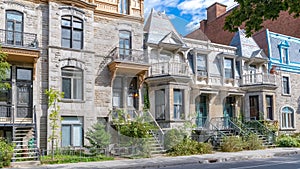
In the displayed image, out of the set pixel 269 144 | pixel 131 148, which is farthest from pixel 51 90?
pixel 269 144

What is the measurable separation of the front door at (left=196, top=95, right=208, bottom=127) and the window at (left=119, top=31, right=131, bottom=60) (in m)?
7.20

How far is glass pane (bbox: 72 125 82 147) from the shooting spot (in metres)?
21.6

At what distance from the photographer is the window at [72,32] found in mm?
22172

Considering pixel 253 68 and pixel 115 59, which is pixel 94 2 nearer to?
pixel 115 59

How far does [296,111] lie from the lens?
33.1 m

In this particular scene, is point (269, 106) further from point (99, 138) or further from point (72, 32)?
point (72, 32)

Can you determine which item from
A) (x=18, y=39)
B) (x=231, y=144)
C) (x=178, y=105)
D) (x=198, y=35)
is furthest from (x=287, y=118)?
(x=18, y=39)

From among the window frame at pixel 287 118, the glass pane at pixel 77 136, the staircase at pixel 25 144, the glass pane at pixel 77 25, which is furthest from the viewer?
the window frame at pixel 287 118

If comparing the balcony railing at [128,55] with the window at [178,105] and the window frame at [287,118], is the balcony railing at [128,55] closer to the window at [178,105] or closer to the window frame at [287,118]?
the window at [178,105]

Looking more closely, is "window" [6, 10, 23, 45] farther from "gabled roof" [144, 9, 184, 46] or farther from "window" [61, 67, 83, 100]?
"gabled roof" [144, 9, 184, 46]

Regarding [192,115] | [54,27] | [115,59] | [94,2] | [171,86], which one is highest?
[94,2]

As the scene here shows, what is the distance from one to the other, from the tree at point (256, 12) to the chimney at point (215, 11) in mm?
31634

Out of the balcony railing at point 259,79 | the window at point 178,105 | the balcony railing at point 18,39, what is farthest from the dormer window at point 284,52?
the balcony railing at point 18,39

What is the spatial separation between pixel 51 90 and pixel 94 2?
7047mm
